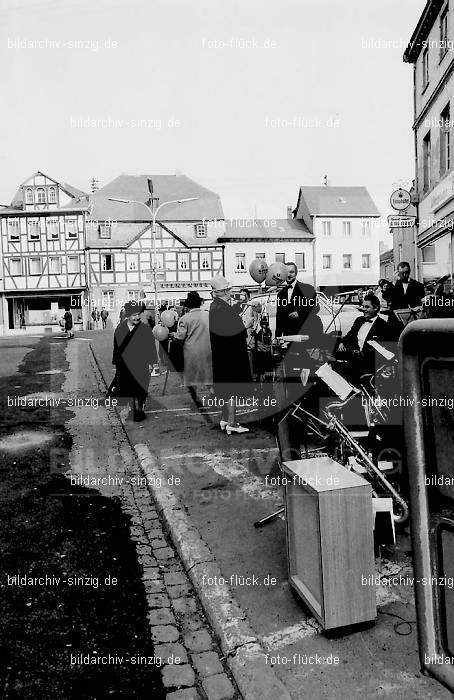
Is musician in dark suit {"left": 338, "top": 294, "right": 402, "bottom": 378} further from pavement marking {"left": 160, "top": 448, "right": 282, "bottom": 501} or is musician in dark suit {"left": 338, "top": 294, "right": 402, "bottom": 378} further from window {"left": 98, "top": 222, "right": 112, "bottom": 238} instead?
window {"left": 98, "top": 222, "right": 112, "bottom": 238}

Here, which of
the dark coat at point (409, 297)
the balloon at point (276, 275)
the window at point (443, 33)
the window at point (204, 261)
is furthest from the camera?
the window at point (204, 261)

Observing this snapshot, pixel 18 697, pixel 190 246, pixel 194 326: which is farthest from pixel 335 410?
pixel 190 246

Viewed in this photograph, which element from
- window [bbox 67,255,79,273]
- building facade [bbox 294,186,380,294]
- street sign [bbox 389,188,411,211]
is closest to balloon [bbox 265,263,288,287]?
street sign [bbox 389,188,411,211]

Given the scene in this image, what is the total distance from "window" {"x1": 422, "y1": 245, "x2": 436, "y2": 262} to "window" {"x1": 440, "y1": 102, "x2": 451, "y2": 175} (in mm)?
2359

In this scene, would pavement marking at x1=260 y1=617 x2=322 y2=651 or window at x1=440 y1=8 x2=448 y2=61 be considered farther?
window at x1=440 y1=8 x2=448 y2=61

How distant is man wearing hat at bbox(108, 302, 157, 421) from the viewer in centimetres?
876

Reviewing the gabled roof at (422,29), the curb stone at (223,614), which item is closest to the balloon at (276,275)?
the curb stone at (223,614)

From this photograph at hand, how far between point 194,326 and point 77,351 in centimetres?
1431

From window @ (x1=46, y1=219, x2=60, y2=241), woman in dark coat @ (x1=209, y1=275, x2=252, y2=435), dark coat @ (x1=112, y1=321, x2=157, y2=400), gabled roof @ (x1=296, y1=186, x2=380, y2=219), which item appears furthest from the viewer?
gabled roof @ (x1=296, y1=186, x2=380, y2=219)

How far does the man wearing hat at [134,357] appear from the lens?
876 centimetres

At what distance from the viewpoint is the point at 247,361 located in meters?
7.86

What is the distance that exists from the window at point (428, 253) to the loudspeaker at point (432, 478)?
17423mm

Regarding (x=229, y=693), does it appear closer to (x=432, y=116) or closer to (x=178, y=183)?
(x=432, y=116)

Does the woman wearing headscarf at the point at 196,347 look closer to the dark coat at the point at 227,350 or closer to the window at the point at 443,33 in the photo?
the dark coat at the point at 227,350
